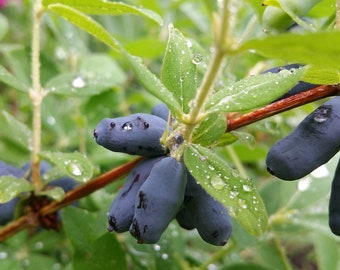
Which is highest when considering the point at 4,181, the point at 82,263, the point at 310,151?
the point at 310,151

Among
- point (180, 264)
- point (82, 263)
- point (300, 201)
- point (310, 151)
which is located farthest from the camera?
point (300, 201)

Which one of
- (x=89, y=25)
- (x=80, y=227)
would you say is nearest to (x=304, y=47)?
(x=89, y=25)

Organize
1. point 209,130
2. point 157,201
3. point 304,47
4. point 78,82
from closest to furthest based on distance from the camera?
point 304,47 < point 157,201 < point 209,130 < point 78,82

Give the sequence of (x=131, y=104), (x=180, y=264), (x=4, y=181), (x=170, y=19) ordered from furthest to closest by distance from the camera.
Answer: (x=170, y=19) < (x=131, y=104) < (x=180, y=264) < (x=4, y=181)

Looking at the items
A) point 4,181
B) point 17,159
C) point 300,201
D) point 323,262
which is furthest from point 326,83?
point 17,159

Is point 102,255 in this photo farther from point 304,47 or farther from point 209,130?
point 304,47

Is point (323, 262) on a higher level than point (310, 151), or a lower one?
lower

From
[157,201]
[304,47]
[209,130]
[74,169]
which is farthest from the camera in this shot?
[74,169]

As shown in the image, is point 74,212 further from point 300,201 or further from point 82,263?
point 300,201
